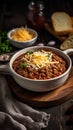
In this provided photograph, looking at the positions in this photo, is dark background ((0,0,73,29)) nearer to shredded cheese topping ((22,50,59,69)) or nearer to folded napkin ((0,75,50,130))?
shredded cheese topping ((22,50,59,69))

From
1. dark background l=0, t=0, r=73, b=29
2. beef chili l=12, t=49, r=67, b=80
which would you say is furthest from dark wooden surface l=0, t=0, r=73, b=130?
beef chili l=12, t=49, r=67, b=80

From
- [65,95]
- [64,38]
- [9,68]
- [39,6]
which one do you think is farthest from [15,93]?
[39,6]

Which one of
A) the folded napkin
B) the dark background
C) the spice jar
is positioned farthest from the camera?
the dark background

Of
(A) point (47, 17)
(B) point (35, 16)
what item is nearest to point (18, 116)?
(B) point (35, 16)

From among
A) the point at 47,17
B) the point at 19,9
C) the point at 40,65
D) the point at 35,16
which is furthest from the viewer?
the point at 19,9

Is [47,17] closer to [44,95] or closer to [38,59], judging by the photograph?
[38,59]

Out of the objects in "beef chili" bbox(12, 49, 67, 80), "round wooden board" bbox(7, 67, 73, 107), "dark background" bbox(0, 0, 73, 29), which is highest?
"beef chili" bbox(12, 49, 67, 80)

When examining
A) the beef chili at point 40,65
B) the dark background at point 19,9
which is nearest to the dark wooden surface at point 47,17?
the dark background at point 19,9
